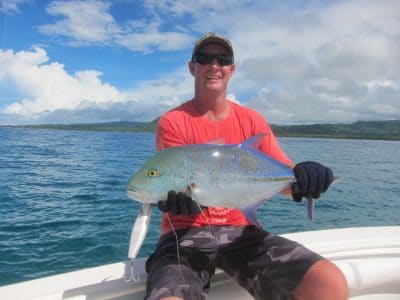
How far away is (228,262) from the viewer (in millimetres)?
3645

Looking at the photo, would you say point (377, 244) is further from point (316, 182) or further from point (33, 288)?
point (33, 288)

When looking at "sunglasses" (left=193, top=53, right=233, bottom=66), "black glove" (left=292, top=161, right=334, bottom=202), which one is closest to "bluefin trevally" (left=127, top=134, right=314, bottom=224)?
"black glove" (left=292, top=161, right=334, bottom=202)

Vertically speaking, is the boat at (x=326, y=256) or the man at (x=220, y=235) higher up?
the man at (x=220, y=235)

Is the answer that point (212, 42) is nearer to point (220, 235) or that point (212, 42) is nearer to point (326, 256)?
point (220, 235)

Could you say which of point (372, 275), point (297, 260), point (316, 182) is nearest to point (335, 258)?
point (372, 275)

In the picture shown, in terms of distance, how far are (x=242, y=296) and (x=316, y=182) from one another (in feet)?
4.28

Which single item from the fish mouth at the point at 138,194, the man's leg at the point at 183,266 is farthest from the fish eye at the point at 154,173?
the man's leg at the point at 183,266

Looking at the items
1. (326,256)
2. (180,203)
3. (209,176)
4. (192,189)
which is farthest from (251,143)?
(326,256)

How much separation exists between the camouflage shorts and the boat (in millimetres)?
195

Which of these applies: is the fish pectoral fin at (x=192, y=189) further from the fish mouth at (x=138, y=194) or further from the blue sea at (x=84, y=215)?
the blue sea at (x=84, y=215)

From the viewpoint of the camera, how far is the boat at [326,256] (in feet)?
10.6

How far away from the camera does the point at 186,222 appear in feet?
12.1

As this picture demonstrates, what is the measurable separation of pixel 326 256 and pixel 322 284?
1.16 metres

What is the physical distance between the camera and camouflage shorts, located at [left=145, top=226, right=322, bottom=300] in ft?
10.4
